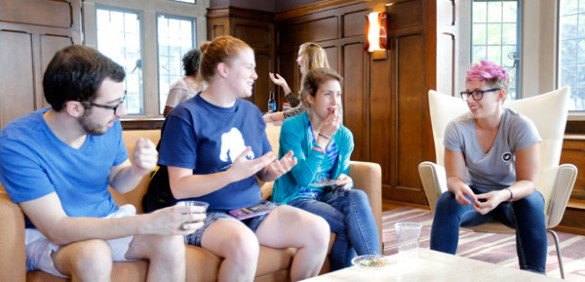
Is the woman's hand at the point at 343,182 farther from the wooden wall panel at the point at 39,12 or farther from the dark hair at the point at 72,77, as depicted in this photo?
the wooden wall panel at the point at 39,12

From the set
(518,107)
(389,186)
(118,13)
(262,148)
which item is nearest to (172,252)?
(262,148)

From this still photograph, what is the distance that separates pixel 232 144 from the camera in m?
1.84

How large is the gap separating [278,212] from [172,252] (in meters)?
0.51

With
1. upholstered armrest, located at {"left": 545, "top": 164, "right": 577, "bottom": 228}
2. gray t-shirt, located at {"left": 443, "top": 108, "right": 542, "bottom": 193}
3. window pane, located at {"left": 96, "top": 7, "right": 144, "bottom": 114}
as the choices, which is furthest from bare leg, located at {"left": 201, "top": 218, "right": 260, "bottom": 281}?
window pane, located at {"left": 96, "top": 7, "right": 144, "bottom": 114}

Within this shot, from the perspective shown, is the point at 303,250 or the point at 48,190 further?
the point at 303,250

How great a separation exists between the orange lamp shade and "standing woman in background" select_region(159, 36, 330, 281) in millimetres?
3159

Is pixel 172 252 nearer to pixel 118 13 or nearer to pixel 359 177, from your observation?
pixel 359 177

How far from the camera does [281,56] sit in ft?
20.4

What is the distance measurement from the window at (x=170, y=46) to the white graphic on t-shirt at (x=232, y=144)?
4.21 m

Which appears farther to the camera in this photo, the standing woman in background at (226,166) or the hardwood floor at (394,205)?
the hardwood floor at (394,205)

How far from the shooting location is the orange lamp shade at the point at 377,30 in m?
4.77

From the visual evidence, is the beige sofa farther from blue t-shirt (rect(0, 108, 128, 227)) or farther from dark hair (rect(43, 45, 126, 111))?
dark hair (rect(43, 45, 126, 111))

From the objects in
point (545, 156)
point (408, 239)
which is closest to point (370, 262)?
point (408, 239)

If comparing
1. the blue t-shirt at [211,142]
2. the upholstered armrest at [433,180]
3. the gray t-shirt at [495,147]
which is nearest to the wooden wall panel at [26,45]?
the blue t-shirt at [211,142]
